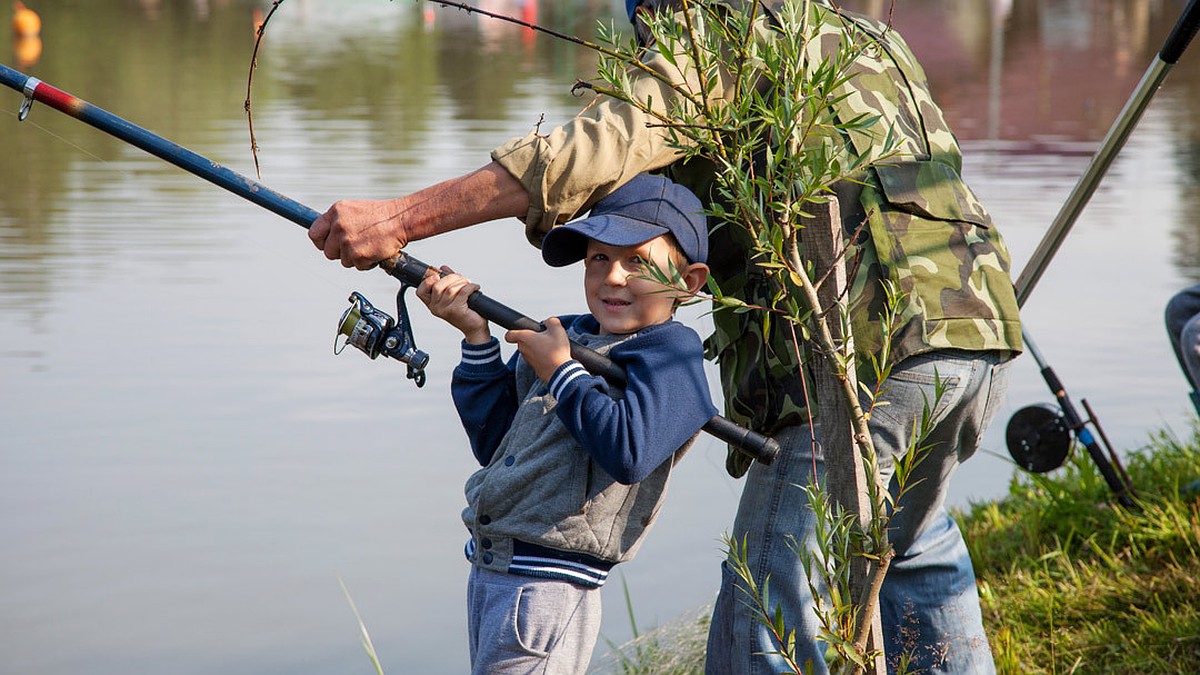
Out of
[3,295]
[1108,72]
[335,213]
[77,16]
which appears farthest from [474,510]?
[77,16]

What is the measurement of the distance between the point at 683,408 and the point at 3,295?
7.31 meters

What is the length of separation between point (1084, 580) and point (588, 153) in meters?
1.85

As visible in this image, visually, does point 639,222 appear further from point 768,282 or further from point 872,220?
point 872,220

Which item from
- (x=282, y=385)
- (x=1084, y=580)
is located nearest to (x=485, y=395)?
(x=1084, y=580)

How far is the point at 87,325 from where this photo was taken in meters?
7.94

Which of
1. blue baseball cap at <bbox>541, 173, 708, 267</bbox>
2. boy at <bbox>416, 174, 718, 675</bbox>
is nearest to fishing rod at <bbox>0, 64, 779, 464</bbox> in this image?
boy at <bbox>416, 174, 718, 675</bbox>

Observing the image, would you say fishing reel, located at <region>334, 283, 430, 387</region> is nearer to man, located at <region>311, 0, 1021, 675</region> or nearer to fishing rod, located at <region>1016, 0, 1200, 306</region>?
man, located at <region>311, 0, 1021, 675</region>

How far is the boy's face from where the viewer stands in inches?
95.3

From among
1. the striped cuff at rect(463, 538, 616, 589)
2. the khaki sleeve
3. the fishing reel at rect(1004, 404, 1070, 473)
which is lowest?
the fishing reel at rect(1004, 404, 1070, 473)

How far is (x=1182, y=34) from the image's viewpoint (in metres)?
2.91

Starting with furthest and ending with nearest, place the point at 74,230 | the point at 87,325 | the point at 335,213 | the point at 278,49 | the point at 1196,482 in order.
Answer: the point at 278,49
the point at 74,230
the point at 87,325
the point at 1196,482
the point at 335,213

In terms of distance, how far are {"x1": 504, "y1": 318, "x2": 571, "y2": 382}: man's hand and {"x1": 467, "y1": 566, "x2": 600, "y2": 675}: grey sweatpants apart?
0.34 metres

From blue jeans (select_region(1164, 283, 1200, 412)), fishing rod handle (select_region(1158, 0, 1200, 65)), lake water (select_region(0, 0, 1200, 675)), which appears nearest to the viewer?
fishing rod handle (select_region(1158, 0, 1200, 65))

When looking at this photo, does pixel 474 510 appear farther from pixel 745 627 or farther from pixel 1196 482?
pixel 1196 482
